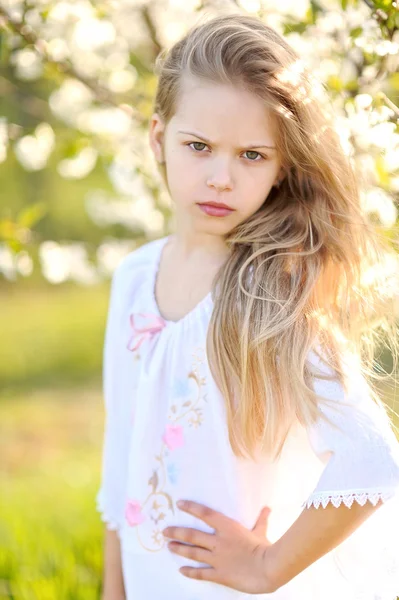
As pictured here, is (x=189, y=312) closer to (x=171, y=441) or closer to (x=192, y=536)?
(x=171, y=441)

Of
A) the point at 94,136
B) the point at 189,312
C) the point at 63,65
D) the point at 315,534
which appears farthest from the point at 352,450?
the point at 94,136

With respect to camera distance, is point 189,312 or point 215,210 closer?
point 215,210

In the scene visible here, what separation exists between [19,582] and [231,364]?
57.2 inches

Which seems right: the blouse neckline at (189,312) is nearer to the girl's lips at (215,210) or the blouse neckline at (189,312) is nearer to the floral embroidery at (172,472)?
the girl's lips at (215,210)

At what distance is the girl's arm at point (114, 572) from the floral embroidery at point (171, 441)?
0.25 meters

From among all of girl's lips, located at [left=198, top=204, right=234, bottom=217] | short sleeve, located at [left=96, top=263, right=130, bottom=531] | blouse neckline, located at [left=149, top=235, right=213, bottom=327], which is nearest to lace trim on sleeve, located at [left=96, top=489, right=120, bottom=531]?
short sleeve, located at [left=96, top=263, right=130, bottom=531]

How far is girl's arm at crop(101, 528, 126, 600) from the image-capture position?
1.84 m

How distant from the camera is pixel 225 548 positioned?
1483 millimetres

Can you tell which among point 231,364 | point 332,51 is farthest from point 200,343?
point 332,51

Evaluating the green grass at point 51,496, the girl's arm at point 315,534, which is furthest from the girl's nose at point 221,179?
the green grass at point 51,496

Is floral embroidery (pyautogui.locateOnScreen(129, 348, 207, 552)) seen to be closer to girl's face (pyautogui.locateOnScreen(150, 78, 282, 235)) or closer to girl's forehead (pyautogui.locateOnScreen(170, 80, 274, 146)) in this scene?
girl's face (pyautogui.locateOnScreen(150, 78, 282, 235))

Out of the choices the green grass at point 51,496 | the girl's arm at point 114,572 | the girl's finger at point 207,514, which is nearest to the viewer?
the girl's finger at point 207,514

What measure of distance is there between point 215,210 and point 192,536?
1.98 ft

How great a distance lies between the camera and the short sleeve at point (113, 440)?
179cm
